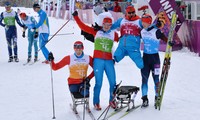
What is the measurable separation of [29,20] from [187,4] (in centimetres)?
794

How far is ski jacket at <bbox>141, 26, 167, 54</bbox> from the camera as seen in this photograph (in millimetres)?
5688

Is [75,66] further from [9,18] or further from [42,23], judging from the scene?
[9,18]

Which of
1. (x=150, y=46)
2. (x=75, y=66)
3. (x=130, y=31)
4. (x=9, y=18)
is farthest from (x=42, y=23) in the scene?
(x=150, y=46)

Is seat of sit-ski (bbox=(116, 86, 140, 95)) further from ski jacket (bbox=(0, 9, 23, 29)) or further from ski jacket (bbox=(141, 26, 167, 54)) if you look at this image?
ski jacket (bbox=(0, 9, 23, 29))

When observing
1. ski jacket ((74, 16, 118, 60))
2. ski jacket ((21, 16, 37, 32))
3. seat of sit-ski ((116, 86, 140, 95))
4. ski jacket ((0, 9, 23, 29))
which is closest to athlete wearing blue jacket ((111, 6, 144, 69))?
ski jacket ((74, 16, 118, 60))

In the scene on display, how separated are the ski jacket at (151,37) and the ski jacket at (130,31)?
17 centimetres

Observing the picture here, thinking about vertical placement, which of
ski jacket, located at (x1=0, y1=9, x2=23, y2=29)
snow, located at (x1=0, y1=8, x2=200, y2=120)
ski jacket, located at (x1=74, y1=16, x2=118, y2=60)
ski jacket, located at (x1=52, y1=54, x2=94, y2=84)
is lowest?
snow, located at (x1=0, y1=8, x2=200, y2=120)

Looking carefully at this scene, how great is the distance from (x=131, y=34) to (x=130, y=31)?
54 millimetres

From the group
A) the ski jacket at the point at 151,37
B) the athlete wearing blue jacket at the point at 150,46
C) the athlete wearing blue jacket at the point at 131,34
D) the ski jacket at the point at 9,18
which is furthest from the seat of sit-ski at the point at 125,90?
the ski jacket at the point at 9,18

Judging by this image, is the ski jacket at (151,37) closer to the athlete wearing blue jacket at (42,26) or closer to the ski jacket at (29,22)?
the athlete wearing blue jacket at (42,26)

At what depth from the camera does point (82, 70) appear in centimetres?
557

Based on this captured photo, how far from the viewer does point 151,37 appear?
5.73 m

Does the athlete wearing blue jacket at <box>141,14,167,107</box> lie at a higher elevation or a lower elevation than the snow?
higher

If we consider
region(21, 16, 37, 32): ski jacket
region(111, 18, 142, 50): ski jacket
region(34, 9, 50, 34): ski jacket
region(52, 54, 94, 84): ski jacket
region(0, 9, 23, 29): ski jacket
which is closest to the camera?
region(52, 54, 94, 84): ski jacket
